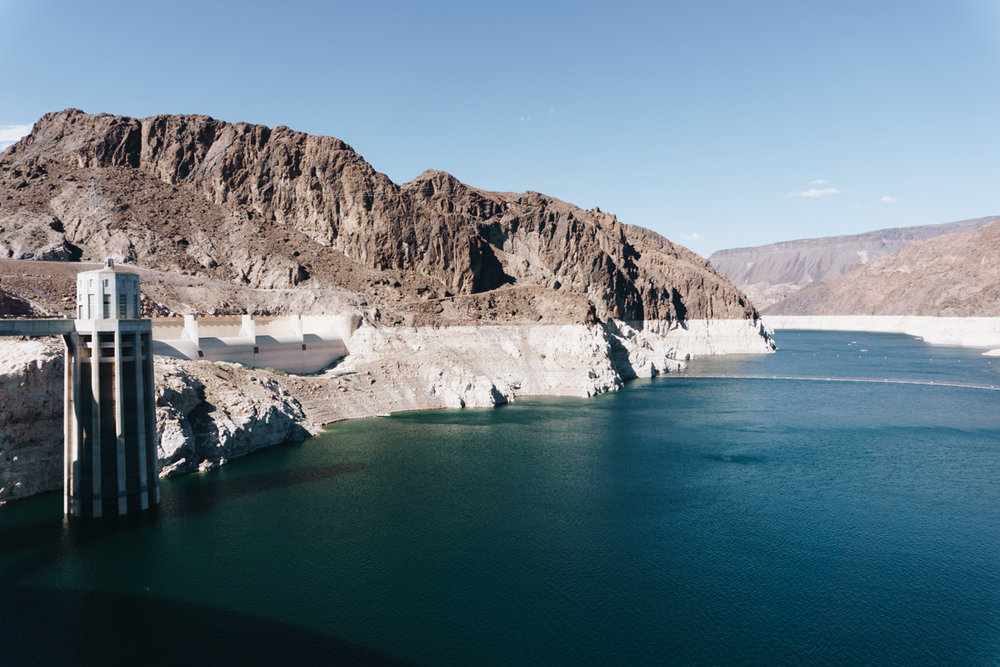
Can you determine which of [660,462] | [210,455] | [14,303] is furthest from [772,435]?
[14,303]

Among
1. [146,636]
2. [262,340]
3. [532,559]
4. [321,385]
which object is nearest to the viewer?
[146,636]

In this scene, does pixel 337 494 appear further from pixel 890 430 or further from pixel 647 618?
pixel 890 430

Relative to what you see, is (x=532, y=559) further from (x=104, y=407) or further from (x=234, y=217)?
(x=234, y=217)

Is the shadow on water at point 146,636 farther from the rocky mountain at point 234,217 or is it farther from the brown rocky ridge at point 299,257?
the rocky mountain at point 234,217

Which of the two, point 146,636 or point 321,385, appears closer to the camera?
point 146,636

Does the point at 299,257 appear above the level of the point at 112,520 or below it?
above

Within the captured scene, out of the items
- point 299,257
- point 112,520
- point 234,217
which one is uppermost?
point 234,217

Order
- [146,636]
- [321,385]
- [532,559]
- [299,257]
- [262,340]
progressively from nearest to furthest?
[146,636] < [532,559] < [321,385] < [262,340] < [299,257]

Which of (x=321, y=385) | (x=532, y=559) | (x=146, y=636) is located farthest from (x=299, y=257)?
(x=146, y=636)
